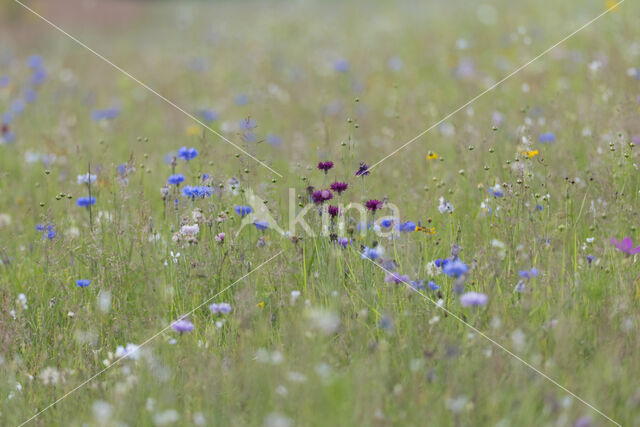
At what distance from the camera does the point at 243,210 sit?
2996 mm

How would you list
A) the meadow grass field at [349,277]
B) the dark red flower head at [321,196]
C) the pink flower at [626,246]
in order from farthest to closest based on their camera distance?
the dark red flower head at [321,196] < the pink flower at [626,246] < the meadow grass field at [349,277]

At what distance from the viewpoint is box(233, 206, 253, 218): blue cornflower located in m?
2.99

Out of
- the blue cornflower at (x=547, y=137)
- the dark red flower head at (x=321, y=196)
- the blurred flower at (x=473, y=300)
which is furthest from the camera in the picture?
the blue cornflower at (x=547, y=137)

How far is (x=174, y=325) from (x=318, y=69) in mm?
4960

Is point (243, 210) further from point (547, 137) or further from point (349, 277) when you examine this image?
point (547, 137)

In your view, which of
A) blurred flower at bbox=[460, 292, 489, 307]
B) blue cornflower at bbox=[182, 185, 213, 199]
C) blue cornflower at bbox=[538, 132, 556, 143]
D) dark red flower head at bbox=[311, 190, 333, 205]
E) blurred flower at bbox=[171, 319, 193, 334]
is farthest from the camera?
blue cornflower at bbox=[538, 132, 556, 143]

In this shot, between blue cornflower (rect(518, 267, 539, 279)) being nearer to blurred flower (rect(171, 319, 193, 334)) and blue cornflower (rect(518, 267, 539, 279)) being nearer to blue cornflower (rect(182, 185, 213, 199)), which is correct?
blurred flower (rect(171, 319, 193, 334))

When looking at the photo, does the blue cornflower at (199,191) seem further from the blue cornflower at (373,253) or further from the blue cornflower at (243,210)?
the blue cornflower at (373,253)

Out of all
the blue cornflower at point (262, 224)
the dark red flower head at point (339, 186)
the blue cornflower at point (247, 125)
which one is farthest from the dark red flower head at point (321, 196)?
the blue cornflower at point (247, 125)

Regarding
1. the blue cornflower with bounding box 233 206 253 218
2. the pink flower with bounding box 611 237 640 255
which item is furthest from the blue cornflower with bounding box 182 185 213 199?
the pink flower with bounding box 611 237 640 255

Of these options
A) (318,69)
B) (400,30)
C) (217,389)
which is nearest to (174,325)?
(217,389)

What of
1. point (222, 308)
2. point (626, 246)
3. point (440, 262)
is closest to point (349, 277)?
point (440, 262)

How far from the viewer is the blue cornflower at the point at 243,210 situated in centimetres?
299

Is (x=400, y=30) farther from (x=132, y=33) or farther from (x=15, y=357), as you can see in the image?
(x=15, y=357)
